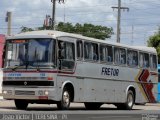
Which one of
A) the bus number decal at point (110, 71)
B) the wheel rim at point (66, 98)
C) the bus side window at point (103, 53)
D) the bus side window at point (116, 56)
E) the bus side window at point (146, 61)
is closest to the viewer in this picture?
the wheel rim at point (66, 98)

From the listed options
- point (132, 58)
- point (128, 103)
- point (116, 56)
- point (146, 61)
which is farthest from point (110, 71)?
point (146, 61)

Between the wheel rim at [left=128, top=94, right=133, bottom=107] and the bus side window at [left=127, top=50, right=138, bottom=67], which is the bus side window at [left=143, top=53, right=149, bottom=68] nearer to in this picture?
the bus side window at [left=127, top=50, right=138, bottom=67]

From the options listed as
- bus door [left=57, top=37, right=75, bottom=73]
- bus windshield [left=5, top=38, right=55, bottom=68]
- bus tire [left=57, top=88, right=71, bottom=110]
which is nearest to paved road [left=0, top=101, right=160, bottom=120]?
bus windshield [left=5, top=38, right=55, bottom=68]

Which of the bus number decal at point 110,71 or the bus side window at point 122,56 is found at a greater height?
the bus side window at point 122,56

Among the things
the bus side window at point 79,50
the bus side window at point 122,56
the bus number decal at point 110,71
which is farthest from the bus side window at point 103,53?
the bus side window at point 79,50

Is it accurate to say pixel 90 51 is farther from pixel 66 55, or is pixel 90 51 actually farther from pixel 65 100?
pixel 65 100

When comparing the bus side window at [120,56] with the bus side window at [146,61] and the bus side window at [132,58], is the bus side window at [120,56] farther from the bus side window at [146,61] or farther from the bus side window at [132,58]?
the bus side window at [146,61]

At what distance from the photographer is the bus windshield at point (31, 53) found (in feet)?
65.0

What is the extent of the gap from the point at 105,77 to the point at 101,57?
117 cm

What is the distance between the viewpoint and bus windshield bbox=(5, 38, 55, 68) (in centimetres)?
1981

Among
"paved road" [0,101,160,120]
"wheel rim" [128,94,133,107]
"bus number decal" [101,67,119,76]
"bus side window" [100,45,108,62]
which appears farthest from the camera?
"wheel rim" [128,94,133,107]

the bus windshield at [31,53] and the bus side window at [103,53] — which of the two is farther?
the bus side window at [103,53]

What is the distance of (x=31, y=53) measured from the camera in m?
20.1

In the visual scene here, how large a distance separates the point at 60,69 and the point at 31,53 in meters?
1.27
